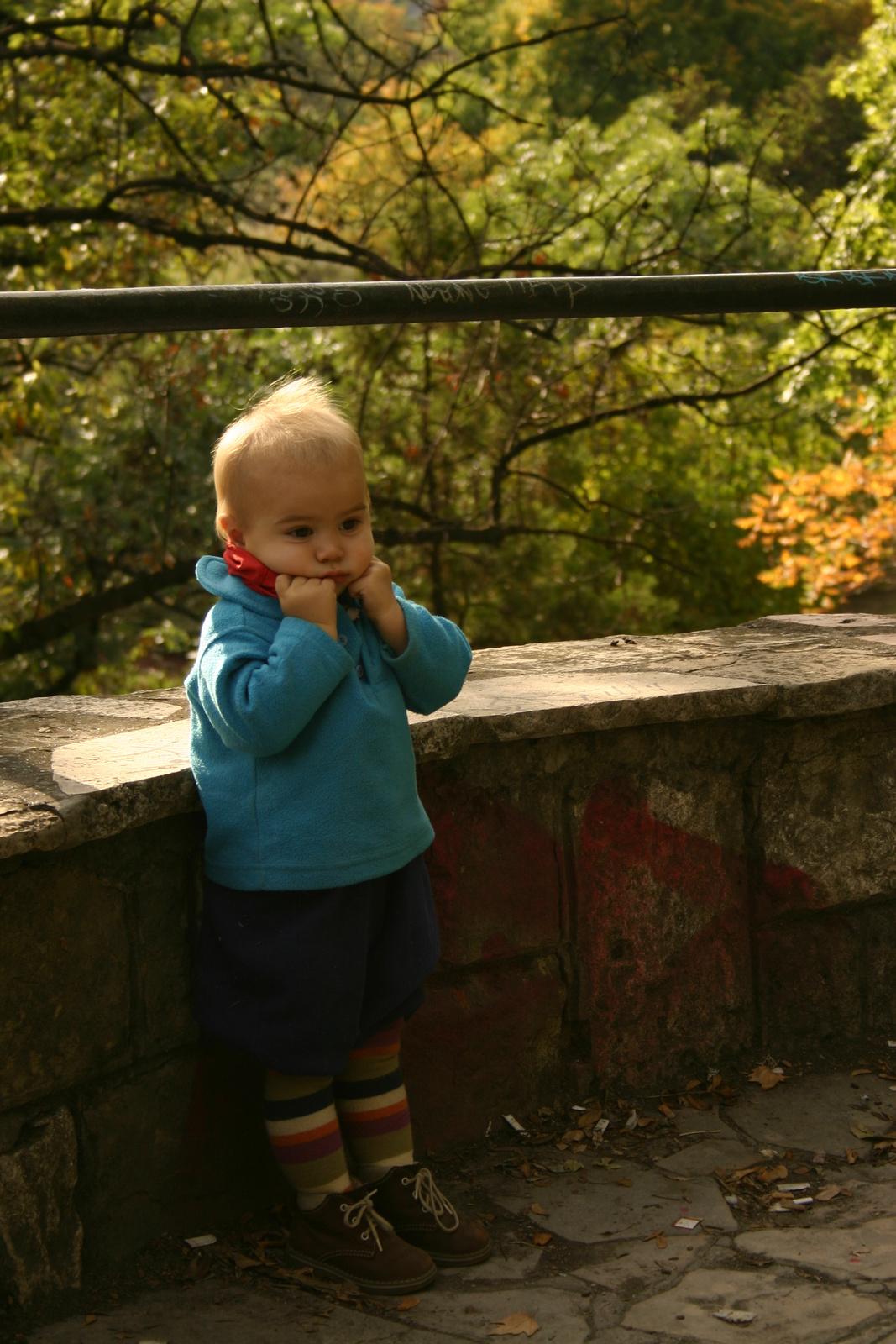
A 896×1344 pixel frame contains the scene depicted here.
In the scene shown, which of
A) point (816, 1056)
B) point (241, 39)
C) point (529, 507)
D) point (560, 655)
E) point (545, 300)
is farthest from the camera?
point (529, 507)

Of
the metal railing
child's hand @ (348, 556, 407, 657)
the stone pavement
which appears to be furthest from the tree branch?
the metal railing

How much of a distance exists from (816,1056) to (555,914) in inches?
25.1

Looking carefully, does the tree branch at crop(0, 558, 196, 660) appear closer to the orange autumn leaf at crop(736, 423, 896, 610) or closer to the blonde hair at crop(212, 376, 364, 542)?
the orange autumn leaf at crop(736, 423, 896, 610)

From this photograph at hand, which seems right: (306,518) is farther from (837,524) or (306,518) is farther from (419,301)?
(837,524)

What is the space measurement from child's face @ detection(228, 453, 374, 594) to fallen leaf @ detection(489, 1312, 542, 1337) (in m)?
0.97

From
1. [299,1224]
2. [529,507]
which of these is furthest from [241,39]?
[299,1224]

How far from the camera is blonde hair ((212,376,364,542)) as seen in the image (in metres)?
1.66

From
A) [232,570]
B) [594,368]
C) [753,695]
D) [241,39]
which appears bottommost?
[753,695]

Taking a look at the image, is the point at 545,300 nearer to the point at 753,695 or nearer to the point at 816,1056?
the point at 753,695

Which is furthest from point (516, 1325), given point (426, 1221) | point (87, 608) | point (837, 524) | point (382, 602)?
point (837, 524)

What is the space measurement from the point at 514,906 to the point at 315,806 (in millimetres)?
609

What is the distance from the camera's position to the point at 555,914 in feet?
7.20

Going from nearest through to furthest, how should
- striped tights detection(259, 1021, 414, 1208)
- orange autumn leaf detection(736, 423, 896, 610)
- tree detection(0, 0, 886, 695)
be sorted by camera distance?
striped tights detection(259, 1021, 414, 1208), tree detection(0, 0, 886, 695), orange autumn leaf detection(736, 423, 896, 610)

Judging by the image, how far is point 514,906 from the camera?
2.15 metres
